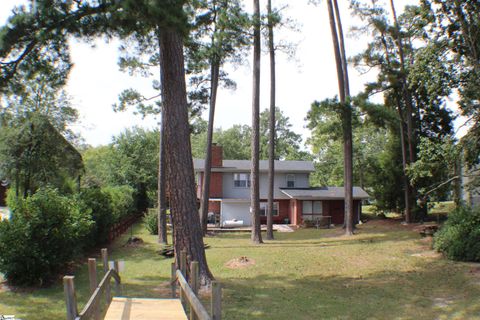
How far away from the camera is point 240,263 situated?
1476 centimetres

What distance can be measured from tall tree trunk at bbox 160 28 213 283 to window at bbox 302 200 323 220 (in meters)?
22.9

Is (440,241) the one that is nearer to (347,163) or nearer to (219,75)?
(347,163)

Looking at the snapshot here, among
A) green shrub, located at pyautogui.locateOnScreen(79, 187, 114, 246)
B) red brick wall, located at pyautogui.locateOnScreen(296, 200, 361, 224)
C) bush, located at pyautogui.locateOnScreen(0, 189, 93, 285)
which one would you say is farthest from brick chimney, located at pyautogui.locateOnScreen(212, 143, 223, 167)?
bush, located at pyautogui.locateOnScreen(0, 189, 93, 285)

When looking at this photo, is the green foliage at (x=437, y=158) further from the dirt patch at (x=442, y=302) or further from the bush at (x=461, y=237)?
the dirt patch at (x=442, y=302)

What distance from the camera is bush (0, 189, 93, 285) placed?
10406 mm

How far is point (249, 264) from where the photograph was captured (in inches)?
577

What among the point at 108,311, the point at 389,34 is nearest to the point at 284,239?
the point at 389,34

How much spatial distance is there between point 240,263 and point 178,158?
627 cm

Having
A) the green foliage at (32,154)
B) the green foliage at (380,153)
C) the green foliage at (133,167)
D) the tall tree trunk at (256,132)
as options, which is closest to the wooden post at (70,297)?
the green foliage at (32,154)

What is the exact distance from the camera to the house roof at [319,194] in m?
31.9

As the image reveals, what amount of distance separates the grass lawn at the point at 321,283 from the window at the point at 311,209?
13065 millimetres

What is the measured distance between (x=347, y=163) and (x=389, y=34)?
9.67 meters

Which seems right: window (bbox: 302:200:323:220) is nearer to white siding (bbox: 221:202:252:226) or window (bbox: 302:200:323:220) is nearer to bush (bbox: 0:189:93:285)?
white siding (bbox: 221:202:252:226)

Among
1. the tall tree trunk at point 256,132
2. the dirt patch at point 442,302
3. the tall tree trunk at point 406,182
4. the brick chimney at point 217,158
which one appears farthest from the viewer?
the brick chimney at point 217,158
